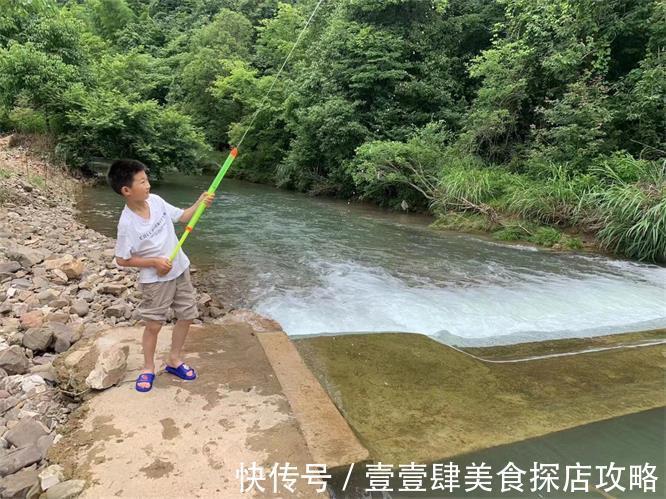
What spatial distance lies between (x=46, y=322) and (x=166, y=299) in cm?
152

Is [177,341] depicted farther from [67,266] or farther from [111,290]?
[67,266]

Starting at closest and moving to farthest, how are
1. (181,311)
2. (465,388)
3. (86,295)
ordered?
(181,311)
(465,388)
(86,295)

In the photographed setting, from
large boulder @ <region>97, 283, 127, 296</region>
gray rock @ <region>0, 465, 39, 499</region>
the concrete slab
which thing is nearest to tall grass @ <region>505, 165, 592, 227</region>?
the concrete slab

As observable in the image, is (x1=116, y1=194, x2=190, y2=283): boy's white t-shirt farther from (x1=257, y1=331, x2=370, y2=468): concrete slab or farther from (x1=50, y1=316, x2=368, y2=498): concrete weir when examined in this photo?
(x1=257, y1=331, x2=370, y2=468): concrete slab

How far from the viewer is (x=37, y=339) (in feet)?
11.7

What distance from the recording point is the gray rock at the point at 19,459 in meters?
2.35

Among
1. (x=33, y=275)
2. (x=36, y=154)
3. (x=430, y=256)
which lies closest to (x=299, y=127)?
(x=36, y=154)

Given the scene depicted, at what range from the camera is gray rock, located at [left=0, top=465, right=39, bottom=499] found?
2.20m

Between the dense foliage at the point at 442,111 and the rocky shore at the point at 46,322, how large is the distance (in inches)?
108

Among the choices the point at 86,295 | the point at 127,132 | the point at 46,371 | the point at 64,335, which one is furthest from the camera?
the point at 127,132

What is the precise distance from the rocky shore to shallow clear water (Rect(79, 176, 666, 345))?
1.16m

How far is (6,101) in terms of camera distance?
47.8 ft

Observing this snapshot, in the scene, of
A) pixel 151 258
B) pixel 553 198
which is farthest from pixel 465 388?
pixel 553 198

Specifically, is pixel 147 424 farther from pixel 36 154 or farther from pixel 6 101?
pixel 6 101
